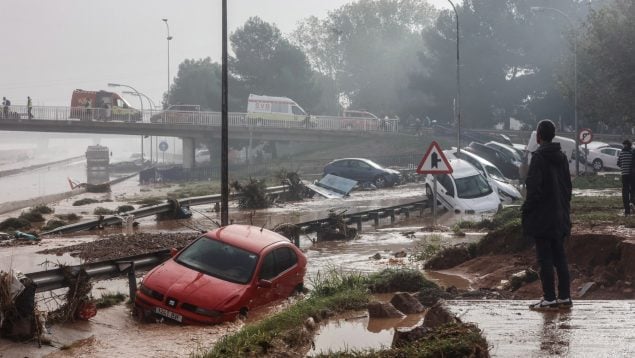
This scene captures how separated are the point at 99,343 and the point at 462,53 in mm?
64230

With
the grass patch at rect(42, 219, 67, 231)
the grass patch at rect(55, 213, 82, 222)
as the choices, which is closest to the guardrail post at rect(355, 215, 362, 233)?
the grass patch at rect(42, 219, 67, 231)

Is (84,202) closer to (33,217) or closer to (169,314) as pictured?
(33,217)

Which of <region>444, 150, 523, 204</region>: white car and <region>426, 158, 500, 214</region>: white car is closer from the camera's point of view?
<region>426, 158, 500, 214</region>: white car

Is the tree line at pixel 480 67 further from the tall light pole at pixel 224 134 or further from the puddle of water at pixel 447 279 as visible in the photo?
the puddle of water at pixel 447 279

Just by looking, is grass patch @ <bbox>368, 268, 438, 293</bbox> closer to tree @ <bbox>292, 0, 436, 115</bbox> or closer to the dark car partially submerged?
the dark car partially submerged

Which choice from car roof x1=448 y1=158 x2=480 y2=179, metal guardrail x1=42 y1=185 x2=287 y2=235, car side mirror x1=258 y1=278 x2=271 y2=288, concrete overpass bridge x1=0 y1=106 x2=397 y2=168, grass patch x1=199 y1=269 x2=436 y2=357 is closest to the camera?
Answer: grass patch x1=199 y1=269 x2=436 y2=357

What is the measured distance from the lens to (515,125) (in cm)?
11200

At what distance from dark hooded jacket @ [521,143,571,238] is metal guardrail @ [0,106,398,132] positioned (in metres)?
56.9

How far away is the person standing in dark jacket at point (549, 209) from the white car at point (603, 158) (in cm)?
4122

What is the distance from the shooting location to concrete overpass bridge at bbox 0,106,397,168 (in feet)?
215

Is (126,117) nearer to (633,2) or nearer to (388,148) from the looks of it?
(388,148)

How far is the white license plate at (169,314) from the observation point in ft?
37.7

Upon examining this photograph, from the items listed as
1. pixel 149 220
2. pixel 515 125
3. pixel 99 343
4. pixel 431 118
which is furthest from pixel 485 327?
pixel 515 125

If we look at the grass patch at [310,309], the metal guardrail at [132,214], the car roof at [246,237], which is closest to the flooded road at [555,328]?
the grass patch at [310,309]
